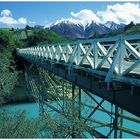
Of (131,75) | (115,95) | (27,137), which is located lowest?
(27,137)

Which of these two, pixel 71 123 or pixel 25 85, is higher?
pixel 71 123

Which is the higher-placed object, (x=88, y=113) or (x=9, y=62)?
(x=9, y=62)

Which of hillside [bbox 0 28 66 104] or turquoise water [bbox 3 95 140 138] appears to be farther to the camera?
hillside [bbox 0 28 66 104]

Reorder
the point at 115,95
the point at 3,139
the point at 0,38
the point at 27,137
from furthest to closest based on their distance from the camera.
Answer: the point at 0,38 < the point at 27,137 < the point at 3,139 < the point at 115,95

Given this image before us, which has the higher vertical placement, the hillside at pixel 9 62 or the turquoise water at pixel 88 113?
the hillside at pixel 9 62

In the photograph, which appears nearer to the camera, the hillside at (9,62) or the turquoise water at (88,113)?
the turquoise water at (88,113)

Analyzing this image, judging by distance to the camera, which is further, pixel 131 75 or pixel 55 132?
pixel 55 132

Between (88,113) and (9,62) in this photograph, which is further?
(9,62)

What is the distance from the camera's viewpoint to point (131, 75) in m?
8.37

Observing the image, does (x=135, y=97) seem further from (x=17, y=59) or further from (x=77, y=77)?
(x=17, y=59)

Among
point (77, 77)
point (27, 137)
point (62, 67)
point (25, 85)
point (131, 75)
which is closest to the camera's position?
point (131, 75)

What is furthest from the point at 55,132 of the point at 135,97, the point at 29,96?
the point at 29,96

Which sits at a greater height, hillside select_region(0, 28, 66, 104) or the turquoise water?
hillside select_region(0, 28, 66, 104)

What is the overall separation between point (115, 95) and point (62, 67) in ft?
22.6
